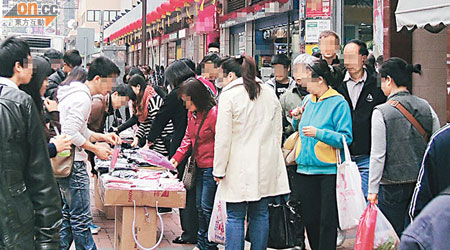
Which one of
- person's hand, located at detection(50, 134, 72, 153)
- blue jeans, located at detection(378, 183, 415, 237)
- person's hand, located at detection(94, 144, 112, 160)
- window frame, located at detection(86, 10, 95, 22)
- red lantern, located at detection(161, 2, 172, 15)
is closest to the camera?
person's hand, located at detection(50, 134, 72, 153)

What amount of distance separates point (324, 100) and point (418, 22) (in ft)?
5.63

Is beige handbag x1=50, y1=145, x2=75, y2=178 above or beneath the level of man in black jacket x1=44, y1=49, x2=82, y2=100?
beneath

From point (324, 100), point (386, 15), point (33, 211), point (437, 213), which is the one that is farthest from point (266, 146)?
point (386, 15)

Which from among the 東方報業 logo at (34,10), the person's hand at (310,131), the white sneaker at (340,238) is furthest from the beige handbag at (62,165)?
the 東方報業 logo at (34,10)

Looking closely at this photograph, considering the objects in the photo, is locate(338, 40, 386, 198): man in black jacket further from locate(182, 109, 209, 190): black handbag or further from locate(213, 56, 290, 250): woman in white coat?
locate(182, 109, 209, 190): black handbag

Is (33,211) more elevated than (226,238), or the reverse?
(33,211)

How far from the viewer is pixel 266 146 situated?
252 inches

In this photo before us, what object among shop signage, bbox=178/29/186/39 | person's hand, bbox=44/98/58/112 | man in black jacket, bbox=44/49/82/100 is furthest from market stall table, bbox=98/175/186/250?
shop signage, bbox=178/29/186/39

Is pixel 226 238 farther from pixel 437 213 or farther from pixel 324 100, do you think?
pixel 437 213

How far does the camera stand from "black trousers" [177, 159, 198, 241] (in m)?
8.25

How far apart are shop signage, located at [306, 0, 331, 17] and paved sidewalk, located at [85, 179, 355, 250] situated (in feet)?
16.3

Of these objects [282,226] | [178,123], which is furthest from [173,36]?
[282,226]

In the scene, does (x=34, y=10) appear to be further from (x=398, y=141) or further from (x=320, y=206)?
(x=398, y=141)

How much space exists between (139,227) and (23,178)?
346 centimetres
